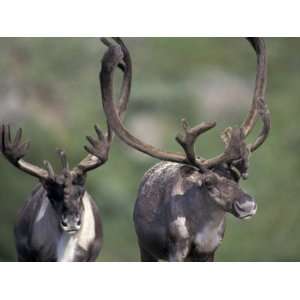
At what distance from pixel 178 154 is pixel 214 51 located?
14.4m

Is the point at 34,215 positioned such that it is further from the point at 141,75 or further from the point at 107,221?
the point at 141,75

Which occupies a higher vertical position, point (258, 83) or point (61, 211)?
point (258, 83)

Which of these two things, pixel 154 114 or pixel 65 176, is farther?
pixel 154 114

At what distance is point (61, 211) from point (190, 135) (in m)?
0.81

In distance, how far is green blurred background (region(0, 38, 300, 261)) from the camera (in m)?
16.3

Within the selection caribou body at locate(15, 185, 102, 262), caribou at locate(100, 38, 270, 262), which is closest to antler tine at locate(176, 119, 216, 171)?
caribou at locate(100, 38, 270, 262)

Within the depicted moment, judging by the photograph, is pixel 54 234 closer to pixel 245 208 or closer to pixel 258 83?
pixel 245 208

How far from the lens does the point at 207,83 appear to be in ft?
64.8

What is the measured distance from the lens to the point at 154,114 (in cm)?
1916

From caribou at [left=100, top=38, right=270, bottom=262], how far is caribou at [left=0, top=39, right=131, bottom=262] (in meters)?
0.27

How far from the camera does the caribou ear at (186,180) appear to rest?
734 cm

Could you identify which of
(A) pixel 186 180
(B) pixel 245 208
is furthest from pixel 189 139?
(B) pixel 245 208

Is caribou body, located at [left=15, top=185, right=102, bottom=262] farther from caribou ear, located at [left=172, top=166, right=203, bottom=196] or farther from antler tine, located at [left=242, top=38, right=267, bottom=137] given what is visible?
antler tine, located at [left=242, top=38, right=267, bottom=137]

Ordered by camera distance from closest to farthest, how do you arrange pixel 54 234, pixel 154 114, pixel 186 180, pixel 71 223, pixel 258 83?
pixel 71 223
pixel 186 180
pixel 54 234
pixel 258 83
pixel 154 114
